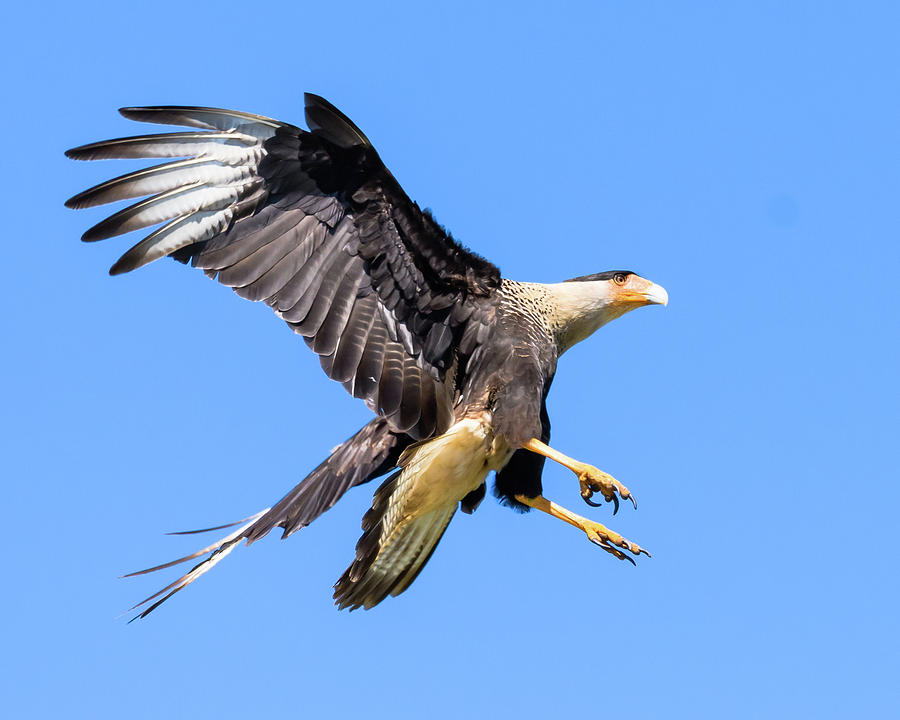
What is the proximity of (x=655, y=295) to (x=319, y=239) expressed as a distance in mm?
1919

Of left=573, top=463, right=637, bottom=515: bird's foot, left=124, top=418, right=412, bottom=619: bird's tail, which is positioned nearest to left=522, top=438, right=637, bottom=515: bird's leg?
left=573, top=463, right=637, bottom=515: bird's foot

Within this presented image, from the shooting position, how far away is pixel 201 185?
6.59 m

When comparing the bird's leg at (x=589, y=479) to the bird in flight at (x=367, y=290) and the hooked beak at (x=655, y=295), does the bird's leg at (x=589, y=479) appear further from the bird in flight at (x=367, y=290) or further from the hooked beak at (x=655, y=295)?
the hooked beak at (x=655, y=295)

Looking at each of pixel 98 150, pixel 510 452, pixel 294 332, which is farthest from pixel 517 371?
pixel 98 150

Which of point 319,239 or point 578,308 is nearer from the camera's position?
point 319,239

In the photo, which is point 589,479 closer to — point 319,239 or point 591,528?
point 591,528

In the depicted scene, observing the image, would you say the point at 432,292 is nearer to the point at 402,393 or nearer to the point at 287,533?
the point at 402,393

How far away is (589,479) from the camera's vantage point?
6.35 meters

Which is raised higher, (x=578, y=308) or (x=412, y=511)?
(x=578, y=308)

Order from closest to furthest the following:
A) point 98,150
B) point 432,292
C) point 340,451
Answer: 1. point 98,150
2. point 432,292
3. point 340,451

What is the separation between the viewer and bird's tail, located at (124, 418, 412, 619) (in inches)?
279

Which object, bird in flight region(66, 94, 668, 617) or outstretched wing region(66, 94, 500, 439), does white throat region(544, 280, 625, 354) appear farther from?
outstretched wing region(66, 94, 500, 439)

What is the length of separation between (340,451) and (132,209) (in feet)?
6.00

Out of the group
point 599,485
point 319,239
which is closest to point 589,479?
point 599,485
